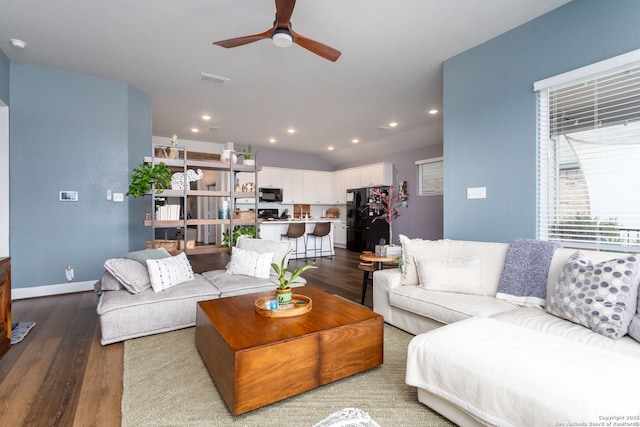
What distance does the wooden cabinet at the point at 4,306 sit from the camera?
2.05m

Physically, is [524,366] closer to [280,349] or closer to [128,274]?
[280,349]

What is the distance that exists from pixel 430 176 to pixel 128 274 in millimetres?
6176

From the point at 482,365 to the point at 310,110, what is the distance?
15.7 ft

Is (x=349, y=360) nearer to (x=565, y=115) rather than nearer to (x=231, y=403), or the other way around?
(x=231, y=403)

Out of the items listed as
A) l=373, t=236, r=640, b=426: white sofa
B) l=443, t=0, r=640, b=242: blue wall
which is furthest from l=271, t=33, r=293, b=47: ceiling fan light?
l=373, t=236, r=640, b=426: white sofa

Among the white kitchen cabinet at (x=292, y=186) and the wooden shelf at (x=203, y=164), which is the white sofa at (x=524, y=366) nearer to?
the wooden shelf at (x=203, y=164)

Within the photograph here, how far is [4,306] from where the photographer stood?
213 centimetres

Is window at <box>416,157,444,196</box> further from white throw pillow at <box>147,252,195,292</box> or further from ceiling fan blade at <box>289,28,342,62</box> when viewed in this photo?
white throw pillow at <box>147,252,195,292</box>

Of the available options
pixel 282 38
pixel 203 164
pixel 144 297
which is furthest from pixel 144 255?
pixel 282 38

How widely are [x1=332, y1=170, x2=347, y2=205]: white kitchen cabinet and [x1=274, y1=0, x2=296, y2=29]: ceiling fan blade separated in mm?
6695

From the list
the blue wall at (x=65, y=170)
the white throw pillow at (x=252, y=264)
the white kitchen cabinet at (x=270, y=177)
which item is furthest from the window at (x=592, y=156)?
the white kitchen cabinet at (x=270, y=177)

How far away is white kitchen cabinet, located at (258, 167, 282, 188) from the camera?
27.1 feet

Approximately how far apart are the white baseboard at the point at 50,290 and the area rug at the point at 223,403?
8.10 ft

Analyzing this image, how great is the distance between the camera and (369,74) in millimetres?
3982
